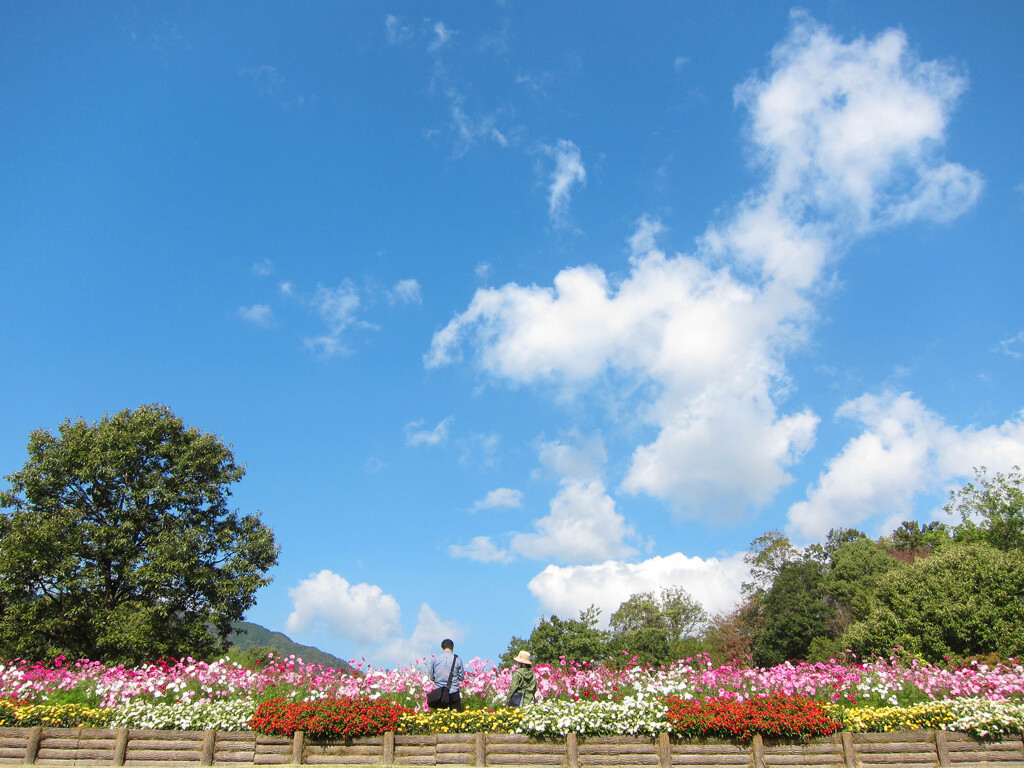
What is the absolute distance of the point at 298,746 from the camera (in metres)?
13.3

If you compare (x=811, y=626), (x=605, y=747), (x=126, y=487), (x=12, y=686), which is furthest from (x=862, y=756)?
(x=811, y=626)

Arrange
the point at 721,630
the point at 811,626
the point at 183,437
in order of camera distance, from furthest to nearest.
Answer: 1. the point at 721,630
2. the point at 811,626
3. the point at 183,437

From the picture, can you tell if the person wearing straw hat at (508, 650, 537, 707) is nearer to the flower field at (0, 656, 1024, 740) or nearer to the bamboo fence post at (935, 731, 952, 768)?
the flower field at (0, 656, 1024, 740)

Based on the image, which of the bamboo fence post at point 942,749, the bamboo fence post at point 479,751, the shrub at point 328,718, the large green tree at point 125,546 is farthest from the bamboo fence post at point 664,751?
the large green tree at point 125,546

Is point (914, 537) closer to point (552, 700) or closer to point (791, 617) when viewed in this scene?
point (791, 617)

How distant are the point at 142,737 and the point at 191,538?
46.1 feet

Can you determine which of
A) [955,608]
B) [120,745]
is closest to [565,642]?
[955,608]

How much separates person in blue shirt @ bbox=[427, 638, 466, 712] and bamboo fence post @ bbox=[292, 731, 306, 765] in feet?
9.81

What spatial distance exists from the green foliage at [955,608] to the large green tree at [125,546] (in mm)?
29980

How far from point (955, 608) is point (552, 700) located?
2441 centimetres

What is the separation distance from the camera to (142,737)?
540 inches

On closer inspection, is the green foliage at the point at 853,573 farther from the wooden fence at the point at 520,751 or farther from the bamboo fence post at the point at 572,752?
the bamboo fence post at the point at 572,752

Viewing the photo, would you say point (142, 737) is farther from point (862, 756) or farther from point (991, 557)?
point (991, 557)

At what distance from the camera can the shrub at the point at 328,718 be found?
1348 centimetres
